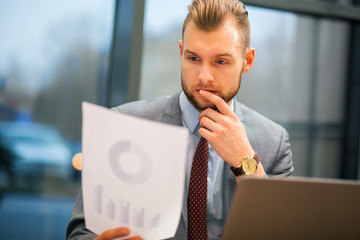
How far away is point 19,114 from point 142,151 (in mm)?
1899

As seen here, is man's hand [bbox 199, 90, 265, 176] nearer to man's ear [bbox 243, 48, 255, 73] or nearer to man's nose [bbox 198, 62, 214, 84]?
man's nose [bbox 198, 62, 214, 84]

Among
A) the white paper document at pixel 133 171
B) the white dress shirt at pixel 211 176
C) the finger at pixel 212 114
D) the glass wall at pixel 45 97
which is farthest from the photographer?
the glass wall at pixel 45 97

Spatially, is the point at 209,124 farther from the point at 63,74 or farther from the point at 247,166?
the point at 63,74

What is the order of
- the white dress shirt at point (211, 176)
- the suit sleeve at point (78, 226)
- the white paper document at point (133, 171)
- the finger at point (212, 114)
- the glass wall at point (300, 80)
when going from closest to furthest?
the white paper document at point (133, 171), the suit sleeve at point (78, 226), the finger at point (212, 114), the white dress shirt at point (211, 176), the glass wall at point (300, 80)

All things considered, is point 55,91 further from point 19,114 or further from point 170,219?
point 170,219

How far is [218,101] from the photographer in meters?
1.18

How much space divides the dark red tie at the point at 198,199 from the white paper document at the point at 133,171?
0.49 metres

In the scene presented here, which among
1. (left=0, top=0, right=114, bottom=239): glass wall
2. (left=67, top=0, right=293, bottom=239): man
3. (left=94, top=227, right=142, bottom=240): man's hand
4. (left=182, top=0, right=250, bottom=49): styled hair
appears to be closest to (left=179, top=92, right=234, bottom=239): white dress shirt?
(left=67, top=0, right=293, bottom=239): man

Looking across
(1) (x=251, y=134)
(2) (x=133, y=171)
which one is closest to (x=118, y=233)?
(2) (x=133, y=171)

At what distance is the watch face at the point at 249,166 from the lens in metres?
1.09

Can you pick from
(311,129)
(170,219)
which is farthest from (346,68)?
(170,219)

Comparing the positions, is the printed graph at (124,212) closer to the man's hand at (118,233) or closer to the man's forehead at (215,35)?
the man's hand at (118,233)

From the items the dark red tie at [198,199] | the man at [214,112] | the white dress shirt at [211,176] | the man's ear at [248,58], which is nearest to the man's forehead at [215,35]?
the man at [214,112]

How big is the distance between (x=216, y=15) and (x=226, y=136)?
0.41m
